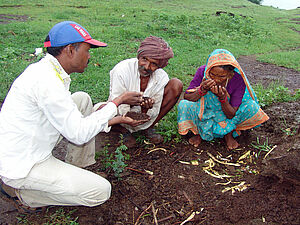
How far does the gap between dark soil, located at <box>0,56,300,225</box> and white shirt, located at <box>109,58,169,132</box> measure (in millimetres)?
492

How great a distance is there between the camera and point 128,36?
27.0ft

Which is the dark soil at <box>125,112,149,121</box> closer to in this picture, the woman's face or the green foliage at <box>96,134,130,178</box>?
the green foliage at <box>96,134,130,178</box>

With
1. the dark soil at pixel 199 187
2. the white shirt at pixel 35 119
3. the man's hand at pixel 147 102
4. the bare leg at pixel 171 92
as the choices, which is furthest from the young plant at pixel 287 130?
the white shirt at pixel 35 119

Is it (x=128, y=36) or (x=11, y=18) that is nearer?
(x=128, y=36)

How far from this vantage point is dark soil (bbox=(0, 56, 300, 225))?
2.36m

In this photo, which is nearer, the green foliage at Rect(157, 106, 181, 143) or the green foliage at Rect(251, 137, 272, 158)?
the green foliage at Rect(251, 137, 272, 158)

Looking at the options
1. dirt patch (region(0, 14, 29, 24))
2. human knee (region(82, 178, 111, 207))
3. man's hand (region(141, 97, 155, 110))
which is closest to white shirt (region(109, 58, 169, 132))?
man's hand (region(141, 97, 155, 110))

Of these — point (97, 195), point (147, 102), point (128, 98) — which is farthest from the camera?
point (147, 102)

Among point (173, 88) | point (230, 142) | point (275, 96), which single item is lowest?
point (230, 142)

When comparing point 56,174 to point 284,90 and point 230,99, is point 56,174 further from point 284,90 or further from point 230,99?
point 284,90

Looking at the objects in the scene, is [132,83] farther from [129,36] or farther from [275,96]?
[129,36]

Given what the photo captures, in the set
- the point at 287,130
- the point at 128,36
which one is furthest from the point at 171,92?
the point at 128,36

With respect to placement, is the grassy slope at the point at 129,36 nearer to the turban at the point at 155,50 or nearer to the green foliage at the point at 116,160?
the green foliage at the point at 116,160

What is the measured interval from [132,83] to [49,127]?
1.40 metres
